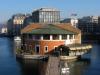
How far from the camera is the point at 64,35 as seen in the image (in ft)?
191

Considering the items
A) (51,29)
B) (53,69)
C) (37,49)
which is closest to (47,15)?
(51,29)

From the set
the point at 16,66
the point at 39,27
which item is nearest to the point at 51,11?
the point at 39,27

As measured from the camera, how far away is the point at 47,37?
5794 cm

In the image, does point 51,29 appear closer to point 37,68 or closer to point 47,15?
point 37,68

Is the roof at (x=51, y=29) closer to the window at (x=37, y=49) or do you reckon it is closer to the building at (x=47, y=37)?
the building at (x=47, y=37)

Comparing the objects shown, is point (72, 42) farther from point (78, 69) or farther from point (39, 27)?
point (78, 69)

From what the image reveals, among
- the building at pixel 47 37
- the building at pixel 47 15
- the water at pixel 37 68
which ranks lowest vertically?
the water at pixel 37 68

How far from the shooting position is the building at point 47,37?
57.6m

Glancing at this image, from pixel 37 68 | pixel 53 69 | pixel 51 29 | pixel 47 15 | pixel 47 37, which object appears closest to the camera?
pixel 53 69

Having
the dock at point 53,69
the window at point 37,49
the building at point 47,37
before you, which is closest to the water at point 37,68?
the dock at point 53,69

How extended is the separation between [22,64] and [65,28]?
12954mm

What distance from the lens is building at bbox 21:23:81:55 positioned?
57594mm

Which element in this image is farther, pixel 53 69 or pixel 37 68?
pixel 37 68

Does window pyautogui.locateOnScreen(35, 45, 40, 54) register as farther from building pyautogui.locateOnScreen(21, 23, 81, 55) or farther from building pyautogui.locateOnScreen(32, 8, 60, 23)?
building pyautogui.locateOnScreen(32, 8, 60, 23)
